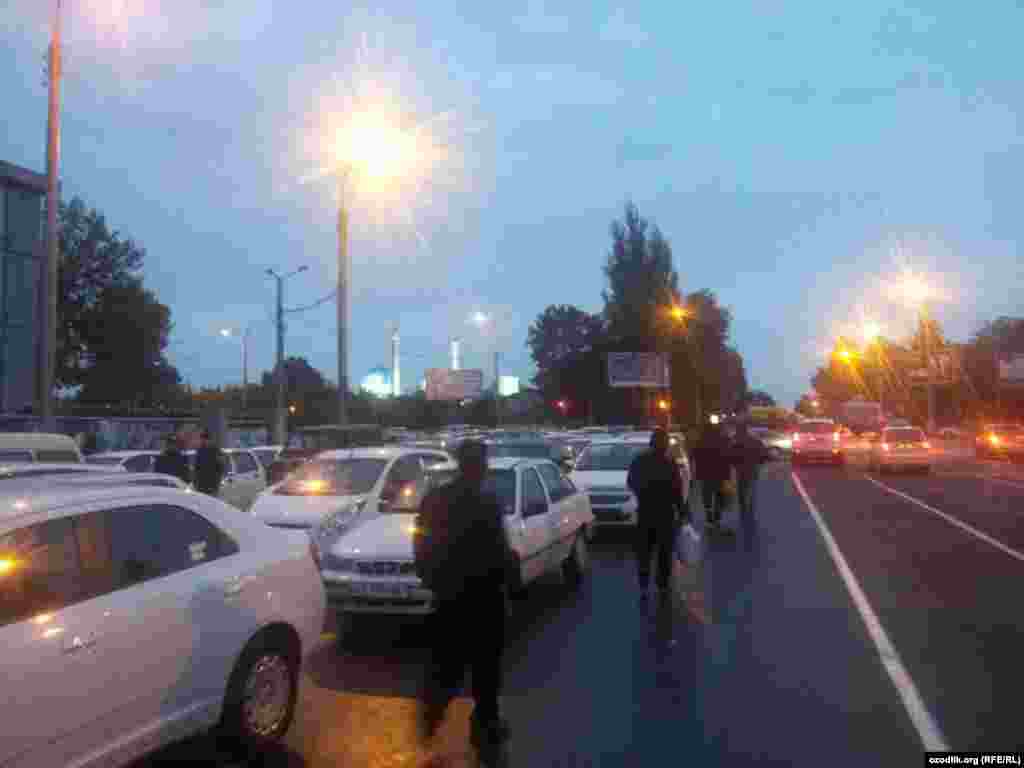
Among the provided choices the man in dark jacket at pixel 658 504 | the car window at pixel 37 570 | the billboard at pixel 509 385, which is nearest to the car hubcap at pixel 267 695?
the car window at pixel 37 570

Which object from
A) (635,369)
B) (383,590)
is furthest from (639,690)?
(635,369)

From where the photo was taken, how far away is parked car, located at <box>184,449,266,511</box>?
17830 mm

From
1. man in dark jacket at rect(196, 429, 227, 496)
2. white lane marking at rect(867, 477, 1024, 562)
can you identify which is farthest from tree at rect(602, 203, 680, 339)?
man in dark jacket at rect(196, 429, 227, 496)

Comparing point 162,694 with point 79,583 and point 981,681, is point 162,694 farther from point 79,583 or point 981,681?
point 981,681

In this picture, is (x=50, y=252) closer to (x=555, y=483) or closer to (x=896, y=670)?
(x=555, y=483)

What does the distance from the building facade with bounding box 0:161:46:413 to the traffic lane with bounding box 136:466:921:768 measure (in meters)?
25.1

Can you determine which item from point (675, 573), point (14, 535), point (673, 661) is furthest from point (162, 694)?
point (675, 573)

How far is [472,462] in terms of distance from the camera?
6082 mm

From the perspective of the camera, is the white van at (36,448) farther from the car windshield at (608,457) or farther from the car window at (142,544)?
the car windshield at (608,457)

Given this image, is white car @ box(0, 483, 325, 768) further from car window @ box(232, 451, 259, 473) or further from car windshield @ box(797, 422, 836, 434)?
car windshield @ box(797, 422, 836, 434)

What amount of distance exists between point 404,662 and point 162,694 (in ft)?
10.5

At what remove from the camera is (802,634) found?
8.65 metres

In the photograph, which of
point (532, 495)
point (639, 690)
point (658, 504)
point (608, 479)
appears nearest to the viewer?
point (639, 690)

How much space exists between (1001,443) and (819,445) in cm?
1069
